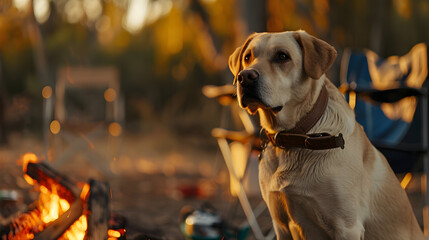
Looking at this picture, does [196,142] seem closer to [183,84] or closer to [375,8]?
[183,84]

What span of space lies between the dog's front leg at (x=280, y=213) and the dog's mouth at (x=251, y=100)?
0.30 m

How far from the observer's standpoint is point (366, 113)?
3143 millimetres

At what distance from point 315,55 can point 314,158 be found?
0.37 meters

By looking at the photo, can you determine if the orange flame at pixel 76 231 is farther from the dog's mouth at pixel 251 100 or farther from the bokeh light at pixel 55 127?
the bokeh light at pixel 55 127

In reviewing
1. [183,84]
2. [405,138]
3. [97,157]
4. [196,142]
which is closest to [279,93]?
[405,138]

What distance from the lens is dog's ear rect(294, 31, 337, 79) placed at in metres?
1.70

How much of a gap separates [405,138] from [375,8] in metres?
4.19

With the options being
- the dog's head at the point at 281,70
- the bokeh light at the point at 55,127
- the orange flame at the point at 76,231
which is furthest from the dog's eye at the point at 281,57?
the bokeh light at the point at 55,127

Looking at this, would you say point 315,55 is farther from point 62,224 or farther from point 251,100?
point 62,224

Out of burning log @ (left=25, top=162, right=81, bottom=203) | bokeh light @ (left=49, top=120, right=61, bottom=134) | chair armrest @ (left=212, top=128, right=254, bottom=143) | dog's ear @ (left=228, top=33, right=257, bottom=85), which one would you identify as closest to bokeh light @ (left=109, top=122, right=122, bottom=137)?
bokeh light @ (left=49, top=120, right=61, bottom=134)

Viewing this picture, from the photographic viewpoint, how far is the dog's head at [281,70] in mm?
1715

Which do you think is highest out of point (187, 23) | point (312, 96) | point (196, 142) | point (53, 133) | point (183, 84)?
point (312, 96)

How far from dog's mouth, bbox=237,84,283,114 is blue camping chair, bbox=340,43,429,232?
0.91 m

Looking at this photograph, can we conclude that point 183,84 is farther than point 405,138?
Yes
